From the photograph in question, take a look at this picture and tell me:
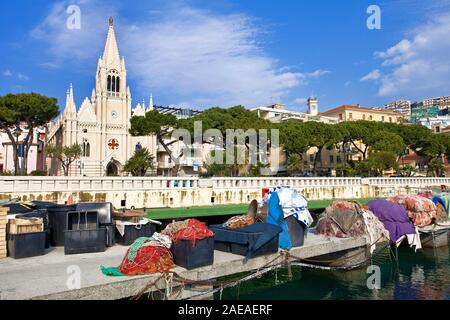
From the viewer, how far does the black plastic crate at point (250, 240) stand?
35.1 ft

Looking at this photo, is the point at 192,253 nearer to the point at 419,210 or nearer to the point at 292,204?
the point at 292,204

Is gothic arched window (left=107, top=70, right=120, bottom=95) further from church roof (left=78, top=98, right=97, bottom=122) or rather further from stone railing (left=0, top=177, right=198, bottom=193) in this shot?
stone railing (left=0, top=177, right=198, bottom=193)

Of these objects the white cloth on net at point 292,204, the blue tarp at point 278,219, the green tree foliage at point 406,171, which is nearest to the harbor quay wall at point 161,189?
the white cloth on net at point 292,204

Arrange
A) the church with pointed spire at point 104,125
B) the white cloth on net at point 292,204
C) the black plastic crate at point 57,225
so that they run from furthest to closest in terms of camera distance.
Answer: the church with pointed spire at point 104,125 → the white cloth on net at point 292,204 → the black plastic crate at point 57,225

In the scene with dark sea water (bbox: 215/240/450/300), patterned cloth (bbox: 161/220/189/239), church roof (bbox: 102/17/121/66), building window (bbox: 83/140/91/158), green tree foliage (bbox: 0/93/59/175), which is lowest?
dark sea water (bbox: 215/240/450/300)

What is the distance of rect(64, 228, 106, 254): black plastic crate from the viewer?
10766 millimetres

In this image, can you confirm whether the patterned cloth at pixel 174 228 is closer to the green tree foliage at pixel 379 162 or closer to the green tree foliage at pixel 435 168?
the green tree foliage at pixel 379 162

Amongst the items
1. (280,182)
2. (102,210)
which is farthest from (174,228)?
(280,182)

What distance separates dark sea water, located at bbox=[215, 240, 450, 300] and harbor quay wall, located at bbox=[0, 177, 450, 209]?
19.4 m

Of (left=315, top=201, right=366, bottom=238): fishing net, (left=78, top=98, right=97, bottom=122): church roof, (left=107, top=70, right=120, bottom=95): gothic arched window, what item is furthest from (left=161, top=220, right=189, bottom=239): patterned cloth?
(left=107, top=70, right=120, bottom=95): gothic arched window

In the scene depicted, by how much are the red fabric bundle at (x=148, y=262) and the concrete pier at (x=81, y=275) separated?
27 cm

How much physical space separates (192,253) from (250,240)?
2.31m
